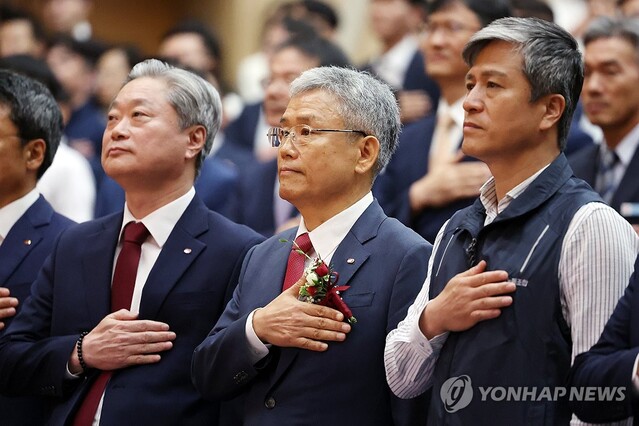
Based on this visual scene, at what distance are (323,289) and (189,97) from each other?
1165 millimetres

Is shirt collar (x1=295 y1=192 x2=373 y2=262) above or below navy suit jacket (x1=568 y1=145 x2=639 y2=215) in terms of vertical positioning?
below

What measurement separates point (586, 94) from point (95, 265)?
231 centimetres

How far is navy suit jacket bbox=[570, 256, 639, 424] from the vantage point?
108 inches

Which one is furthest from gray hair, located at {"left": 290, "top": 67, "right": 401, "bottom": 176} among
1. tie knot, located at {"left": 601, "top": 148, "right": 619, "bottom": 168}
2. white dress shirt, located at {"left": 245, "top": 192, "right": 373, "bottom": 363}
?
tie knot, located at {"left": 601, "top": 148, "right": 619, "bottom": 168}

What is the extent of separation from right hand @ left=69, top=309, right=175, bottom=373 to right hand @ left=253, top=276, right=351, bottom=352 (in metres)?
0.55

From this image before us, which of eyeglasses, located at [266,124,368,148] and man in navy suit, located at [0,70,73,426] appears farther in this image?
man in navy suit, located at [0,70,73,426]

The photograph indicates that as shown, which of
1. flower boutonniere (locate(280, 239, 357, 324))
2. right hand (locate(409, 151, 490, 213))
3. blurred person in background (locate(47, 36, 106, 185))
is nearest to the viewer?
Answer: flower boutonniere (locate(280, 239, 357, 324))

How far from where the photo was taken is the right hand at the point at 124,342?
12.4 feet

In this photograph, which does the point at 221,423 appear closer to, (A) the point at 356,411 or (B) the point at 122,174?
(A) the point at 356,411

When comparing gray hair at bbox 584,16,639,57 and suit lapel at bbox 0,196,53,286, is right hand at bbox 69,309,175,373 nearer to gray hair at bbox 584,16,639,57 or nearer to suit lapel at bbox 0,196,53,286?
suit lapel at bbox 0,196,53,286

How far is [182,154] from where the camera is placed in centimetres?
415

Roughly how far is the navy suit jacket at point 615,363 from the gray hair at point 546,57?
596 mm

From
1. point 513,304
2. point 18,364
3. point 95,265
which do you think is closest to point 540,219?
point 513,304

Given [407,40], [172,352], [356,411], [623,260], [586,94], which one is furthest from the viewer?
[407,40]
